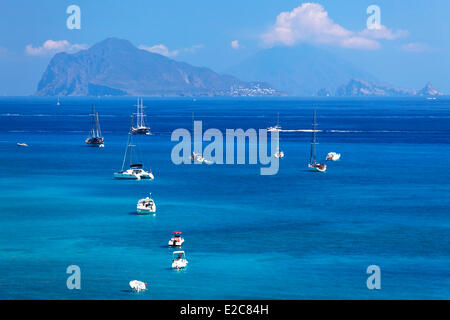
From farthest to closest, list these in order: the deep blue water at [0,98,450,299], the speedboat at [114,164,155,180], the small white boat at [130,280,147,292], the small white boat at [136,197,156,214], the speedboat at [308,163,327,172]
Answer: the speedboat at [308,163,327,172] → the speedboat at [114,164,155,180] → the small white boat at [136,197,156,214] → the deep blue water at [0,98,450,299] → the small white boat at [130,280,147,292]

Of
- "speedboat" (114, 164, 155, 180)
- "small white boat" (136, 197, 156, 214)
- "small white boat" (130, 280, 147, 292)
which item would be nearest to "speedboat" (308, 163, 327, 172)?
"speedboat" (114, 164, 155, 180)

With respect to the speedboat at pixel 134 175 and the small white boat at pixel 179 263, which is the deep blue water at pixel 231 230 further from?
the speedboat at pixel 134 175

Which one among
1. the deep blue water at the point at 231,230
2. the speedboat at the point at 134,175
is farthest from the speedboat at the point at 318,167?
the speedboat at the point at 134,175

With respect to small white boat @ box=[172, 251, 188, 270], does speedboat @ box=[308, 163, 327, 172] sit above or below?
above

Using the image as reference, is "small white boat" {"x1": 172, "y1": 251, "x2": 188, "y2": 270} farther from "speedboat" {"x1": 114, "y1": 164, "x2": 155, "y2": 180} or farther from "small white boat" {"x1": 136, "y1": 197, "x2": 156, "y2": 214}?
"speedboat" {"x1": 114, "y1": 164, "x2": 155, "y2": 180}

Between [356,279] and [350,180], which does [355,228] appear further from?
[350,180]

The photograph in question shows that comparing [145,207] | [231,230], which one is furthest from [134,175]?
[231,230]

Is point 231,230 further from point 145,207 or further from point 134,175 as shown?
point 134,175
